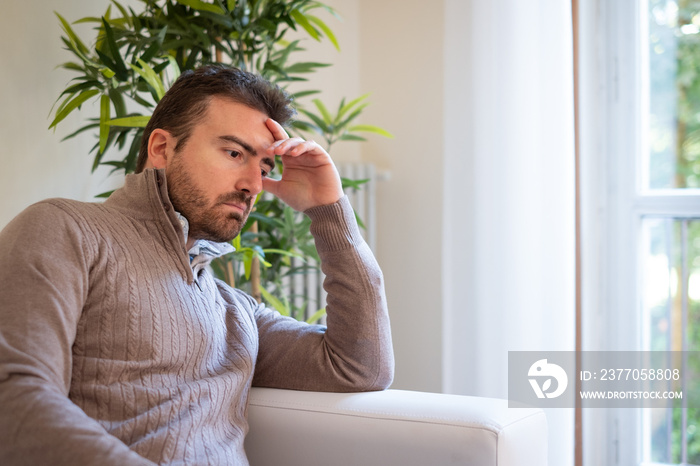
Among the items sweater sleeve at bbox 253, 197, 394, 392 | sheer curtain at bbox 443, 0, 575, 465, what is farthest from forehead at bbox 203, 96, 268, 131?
sheer curtain at bbox 443, 0, 575, 465

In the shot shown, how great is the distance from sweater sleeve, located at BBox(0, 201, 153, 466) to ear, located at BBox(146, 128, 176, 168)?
0.26 meters

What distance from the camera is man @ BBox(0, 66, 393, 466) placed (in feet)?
3.06

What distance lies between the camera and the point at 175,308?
1.16m

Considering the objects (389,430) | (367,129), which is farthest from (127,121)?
(389,430)

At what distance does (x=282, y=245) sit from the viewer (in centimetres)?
210

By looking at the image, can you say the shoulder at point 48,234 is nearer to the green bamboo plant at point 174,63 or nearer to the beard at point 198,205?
the beard at point 198,205

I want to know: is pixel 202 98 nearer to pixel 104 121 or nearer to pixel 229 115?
pixel 229 115

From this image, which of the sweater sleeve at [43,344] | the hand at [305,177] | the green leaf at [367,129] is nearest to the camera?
the sweater sleeve at [43,344]

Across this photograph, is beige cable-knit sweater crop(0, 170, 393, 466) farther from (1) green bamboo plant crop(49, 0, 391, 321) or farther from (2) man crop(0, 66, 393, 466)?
(1) green bamboo plant crop(49, 0, 391, 321)

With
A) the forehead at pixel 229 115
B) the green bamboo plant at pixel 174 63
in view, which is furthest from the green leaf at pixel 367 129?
the forehead at pixel 229 115

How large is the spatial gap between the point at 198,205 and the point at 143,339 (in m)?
0.28

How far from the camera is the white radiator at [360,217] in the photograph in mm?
2658

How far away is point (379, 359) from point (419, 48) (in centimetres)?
185

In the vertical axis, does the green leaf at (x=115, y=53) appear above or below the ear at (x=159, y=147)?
above
